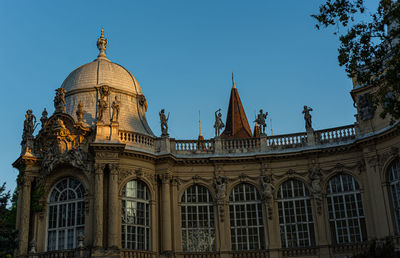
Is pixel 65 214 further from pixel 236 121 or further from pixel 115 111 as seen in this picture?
pixel 236 121

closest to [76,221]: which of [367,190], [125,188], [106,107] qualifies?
[125,188]

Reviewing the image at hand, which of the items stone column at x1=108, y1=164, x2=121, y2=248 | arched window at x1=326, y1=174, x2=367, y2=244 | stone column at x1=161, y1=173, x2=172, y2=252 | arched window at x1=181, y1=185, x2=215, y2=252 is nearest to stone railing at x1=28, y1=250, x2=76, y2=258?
stone column at x1=108, y1=164, x2=121, y2=248

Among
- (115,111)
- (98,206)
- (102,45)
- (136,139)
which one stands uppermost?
(102,45)

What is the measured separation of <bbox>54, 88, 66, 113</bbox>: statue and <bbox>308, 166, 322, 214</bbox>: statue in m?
14.4

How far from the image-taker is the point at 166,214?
28094 mm

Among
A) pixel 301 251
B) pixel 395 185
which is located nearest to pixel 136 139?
pixel 301 251

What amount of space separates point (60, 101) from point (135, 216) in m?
7.86

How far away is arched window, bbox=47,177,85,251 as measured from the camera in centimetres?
2698

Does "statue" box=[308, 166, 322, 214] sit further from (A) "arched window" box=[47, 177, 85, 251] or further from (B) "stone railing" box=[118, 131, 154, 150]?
(A) "arched window" box=[47, 177, 85, 251]

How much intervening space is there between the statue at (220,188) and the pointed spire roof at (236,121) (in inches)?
944

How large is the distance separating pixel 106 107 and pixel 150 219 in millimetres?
6681

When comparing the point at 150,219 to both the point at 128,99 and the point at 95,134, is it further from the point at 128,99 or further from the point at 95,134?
the point at 128,99

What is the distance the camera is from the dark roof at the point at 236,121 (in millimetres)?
54125

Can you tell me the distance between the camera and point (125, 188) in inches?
1101
